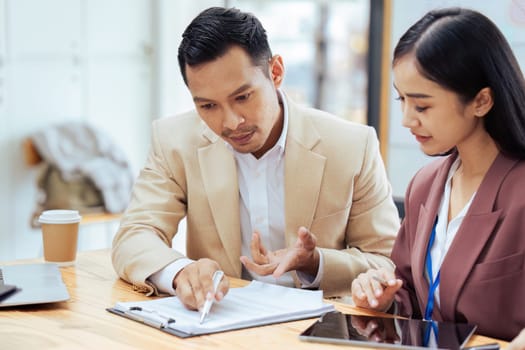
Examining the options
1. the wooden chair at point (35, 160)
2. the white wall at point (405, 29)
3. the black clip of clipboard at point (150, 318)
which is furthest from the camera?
the wooden chair at point (35, 160)

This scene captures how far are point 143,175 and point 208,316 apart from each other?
0.75m

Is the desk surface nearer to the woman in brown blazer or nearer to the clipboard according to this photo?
the clipboard

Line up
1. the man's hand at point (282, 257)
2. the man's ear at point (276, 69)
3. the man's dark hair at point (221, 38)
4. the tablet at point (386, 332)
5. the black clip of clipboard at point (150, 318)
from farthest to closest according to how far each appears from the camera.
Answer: the man's ear at point (276, 69)
the man's dark hair at point (221, 38)
the man's hand at point (282, 257)
the black clip of clipboard at point (150, 318)
the tablet at point (386, 332)

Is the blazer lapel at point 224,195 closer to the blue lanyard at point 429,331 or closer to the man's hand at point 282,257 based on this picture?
the man's hand at point 282,257

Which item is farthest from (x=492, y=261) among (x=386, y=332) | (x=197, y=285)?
(x=197, y=285)

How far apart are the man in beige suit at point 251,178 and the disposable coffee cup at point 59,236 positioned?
0.15m

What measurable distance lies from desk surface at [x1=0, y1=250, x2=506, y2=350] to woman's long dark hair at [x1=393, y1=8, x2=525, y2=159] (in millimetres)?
451

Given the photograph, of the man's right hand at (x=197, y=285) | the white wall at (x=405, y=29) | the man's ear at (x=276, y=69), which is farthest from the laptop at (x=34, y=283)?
the white wall at (x=405, y=29)

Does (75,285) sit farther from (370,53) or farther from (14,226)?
(14,226)

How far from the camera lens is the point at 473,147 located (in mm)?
1721

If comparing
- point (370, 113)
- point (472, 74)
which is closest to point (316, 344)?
point (472, 74)

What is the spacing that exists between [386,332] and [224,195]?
2.64 feet

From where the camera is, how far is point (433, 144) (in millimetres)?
1676

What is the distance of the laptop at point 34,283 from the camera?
174cm
